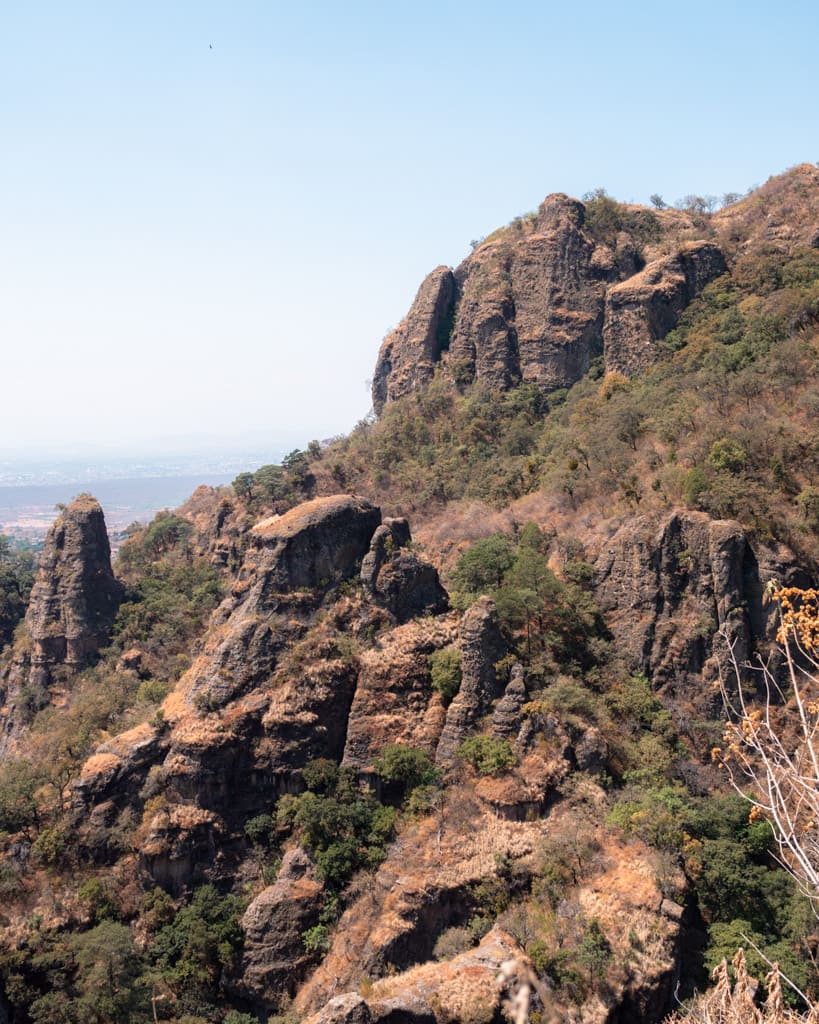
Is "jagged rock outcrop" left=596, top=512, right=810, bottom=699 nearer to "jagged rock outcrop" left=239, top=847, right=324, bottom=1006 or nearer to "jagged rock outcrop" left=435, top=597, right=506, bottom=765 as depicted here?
"jagged rock outcrop" left=435, top=597, right=506, bottom=765

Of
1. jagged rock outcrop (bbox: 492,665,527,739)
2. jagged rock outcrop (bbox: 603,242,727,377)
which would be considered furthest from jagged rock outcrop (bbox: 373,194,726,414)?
jagged rock outcrop (bbox: 492,665,527,739)

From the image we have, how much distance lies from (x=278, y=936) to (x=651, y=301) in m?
44.9

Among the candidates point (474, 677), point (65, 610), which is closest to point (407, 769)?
point (474, 677)

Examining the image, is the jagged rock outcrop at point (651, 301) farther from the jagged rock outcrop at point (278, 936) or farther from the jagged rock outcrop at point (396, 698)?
the jagged rock outcrop at point (278, 936)

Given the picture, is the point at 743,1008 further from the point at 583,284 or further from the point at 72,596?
the point at 583,284

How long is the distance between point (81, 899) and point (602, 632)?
21742 mm

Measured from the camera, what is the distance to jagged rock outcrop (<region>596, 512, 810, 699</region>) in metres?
28.9

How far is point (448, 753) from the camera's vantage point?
1053 inches

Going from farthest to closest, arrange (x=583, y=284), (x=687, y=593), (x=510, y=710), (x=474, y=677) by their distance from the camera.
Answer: (x=583, y=284) → (x=687, y=593) → (x=474, y=677) → (x=510, y=710)

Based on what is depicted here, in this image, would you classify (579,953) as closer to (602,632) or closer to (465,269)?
(602,632)

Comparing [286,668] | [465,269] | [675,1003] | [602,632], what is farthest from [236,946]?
[465,269]

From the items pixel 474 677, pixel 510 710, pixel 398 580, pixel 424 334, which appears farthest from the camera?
pixel 424 334

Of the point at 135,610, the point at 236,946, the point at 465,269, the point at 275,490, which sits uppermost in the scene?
the point at 465,269

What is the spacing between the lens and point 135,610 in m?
46.9
